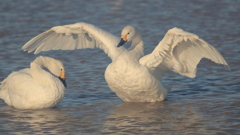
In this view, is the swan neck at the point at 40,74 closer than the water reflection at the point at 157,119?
No

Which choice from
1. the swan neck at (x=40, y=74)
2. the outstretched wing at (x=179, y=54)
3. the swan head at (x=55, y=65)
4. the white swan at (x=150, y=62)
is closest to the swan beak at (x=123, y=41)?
the white swan at (x=150, y=62)

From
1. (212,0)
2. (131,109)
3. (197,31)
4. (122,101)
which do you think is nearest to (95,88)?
(122,101)

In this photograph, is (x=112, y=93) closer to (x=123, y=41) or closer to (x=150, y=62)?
(x=123, y=41)

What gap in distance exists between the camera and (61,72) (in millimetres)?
8852

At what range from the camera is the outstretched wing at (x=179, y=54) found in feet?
Result: 26.8

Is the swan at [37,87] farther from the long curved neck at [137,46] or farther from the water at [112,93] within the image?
the long curved neck at [137,46]

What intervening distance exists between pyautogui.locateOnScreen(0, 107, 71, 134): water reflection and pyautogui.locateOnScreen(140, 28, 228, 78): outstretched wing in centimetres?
173

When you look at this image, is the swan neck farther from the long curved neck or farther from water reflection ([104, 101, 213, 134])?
the long curved neck

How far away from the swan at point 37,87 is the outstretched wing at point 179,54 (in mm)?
1462

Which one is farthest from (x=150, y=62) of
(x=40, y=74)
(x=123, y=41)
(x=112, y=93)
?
(x=40, y=74)

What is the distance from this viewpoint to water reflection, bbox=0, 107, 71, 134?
7.55 metres

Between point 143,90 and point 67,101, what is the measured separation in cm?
150

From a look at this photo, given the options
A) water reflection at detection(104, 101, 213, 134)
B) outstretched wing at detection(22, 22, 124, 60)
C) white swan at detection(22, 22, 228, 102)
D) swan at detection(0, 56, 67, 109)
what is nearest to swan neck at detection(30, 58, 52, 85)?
swan at detection(0, 56, 67, 109)

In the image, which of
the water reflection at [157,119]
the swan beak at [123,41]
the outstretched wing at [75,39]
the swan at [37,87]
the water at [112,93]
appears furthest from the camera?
the outstretched wing at [75,39]
